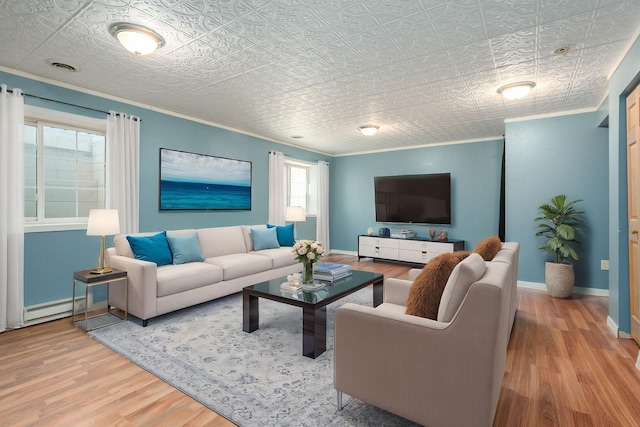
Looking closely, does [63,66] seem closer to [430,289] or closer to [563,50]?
[430,289]

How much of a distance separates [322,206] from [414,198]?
197cm

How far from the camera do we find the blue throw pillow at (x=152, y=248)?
3.37 m

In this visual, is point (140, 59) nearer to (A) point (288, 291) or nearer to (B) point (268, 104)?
(B) point (268, 104)

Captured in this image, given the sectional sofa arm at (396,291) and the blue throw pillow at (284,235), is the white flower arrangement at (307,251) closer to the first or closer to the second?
the sectional sofa arm at (396,291)

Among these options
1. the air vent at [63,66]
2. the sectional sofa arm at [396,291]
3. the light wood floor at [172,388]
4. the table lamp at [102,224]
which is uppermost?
the air vent at [63,66]

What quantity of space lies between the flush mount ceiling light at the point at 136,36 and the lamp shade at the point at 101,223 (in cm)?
153

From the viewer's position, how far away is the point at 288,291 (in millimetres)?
2832

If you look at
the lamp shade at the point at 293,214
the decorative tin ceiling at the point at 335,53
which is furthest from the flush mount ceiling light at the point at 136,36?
the lamp shade at the point at 293,214

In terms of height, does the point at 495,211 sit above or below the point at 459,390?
above

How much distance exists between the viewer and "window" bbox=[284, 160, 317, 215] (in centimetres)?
681

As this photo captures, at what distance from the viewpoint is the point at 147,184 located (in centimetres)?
415

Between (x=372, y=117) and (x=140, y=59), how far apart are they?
9.37 ft

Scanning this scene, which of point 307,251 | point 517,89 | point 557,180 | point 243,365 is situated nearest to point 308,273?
point 307,251

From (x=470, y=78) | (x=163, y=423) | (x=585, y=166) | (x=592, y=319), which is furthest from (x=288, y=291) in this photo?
(x=585, y=166)
